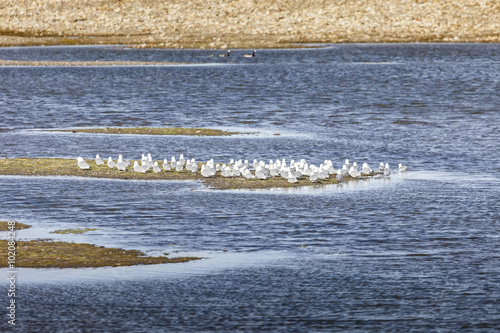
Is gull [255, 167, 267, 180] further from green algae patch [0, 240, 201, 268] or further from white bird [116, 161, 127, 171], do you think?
green algae patch [0, 240, 201, 268]

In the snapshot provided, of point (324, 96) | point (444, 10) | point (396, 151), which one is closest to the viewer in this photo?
point (396, 151)

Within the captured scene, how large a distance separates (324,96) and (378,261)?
40368 millimetres

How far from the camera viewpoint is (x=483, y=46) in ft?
372

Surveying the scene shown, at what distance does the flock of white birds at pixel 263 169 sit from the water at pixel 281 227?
0.90 m

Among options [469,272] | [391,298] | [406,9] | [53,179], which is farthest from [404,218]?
[406,9]

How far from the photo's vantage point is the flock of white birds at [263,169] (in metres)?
25.9

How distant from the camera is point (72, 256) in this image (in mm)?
17891

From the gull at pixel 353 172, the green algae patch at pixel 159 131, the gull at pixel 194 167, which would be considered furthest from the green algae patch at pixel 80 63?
the gull at pixel 353 172

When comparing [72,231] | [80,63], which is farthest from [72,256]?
[80,63]

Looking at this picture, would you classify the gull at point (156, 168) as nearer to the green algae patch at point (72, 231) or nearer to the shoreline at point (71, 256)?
the green algae patch at point (72, 231)

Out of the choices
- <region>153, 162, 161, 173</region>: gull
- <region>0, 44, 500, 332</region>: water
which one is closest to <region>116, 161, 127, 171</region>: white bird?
<region>153, 162, 161, 173</region>: gull

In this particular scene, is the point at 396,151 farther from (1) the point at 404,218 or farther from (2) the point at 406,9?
(2) the point at 406,9

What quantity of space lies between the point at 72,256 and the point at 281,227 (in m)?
4.88

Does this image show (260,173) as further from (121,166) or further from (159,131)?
(159,131)
